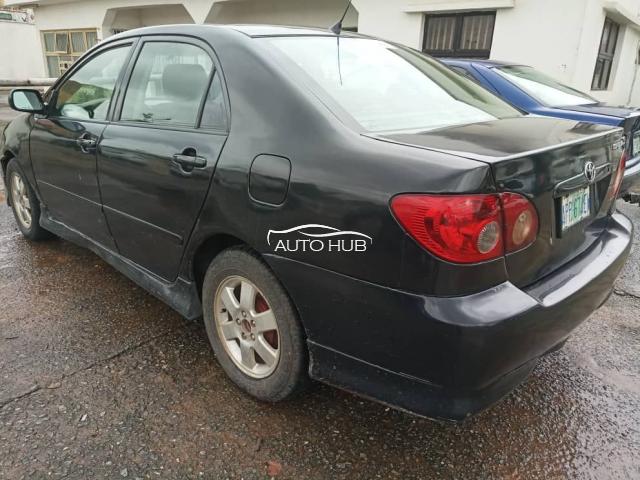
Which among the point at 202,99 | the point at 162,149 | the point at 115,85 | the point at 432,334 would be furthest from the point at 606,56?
the point at 432,334

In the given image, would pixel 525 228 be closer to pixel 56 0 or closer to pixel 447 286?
pixel 447 286

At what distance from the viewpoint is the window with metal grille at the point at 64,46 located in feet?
60.2

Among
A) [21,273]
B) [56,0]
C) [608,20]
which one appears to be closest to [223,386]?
[21,273]

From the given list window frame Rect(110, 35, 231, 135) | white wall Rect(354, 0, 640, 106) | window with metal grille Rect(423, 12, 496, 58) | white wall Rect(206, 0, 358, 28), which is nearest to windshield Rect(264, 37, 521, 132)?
window frame Rect(110, 35, 231, 135)

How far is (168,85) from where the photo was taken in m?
2.57

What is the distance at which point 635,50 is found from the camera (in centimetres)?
1352

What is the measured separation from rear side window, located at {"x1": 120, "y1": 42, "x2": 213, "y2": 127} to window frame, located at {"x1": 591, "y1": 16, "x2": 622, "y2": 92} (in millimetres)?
10910

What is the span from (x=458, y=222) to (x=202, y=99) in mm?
1379

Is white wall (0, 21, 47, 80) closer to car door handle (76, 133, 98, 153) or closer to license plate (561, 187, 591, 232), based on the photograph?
car door handle (76, 133, 98, 153)

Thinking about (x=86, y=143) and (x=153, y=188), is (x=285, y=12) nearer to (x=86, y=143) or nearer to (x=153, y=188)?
(x=86, y=143)

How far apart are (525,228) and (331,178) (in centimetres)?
67

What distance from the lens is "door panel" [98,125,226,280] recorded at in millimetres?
2248

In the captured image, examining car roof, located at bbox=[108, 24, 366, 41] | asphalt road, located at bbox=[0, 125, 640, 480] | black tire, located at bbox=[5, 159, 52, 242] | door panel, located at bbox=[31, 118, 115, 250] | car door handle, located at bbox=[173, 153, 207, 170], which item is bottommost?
asphalt road, located at bbox=[0, 125, 640, 480]

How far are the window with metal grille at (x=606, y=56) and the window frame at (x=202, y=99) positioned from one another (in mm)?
10886
